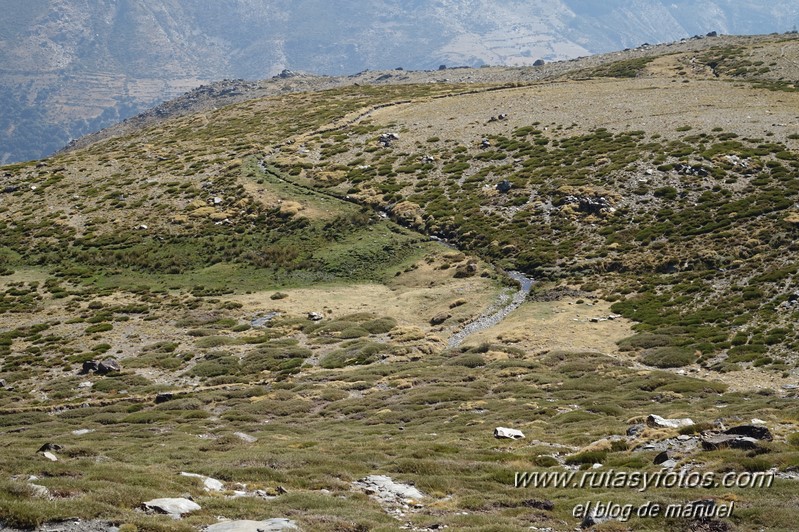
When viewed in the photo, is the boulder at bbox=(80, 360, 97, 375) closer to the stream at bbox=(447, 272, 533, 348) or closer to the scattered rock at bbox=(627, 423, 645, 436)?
the stream at bbox=(447, 272, 533, 348)

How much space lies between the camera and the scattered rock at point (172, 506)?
2086 cm

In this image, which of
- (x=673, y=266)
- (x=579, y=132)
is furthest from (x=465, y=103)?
(x=673, y=266)

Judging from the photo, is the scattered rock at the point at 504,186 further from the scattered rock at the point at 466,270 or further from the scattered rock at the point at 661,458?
the scattered rock at the point at 661,458

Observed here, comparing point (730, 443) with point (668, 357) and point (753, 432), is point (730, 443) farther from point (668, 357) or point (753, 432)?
point (668, 357)

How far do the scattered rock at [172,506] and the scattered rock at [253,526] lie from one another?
1.54 metres

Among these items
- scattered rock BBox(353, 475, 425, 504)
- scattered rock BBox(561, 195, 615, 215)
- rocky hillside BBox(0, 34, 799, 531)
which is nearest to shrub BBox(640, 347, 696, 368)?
rocky hillside BBox(0, 34, 799, 531)

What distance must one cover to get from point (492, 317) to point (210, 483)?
4237cm

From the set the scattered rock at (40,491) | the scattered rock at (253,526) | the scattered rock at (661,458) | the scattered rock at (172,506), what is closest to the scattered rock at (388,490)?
the scattered rock at (253,526)

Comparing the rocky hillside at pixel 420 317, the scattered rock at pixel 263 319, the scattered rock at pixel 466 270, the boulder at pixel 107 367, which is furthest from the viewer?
the scattered rock at pixel 466 270

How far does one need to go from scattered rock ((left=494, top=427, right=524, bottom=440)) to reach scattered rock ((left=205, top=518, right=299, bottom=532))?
15.9 m

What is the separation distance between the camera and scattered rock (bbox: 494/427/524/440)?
34125 millimetres

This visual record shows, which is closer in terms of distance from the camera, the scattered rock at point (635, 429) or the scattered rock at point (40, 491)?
the scattered rock at point (40, 491)

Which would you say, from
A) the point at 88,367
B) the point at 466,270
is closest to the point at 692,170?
the point at 466,270

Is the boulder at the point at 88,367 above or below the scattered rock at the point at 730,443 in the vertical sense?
below
